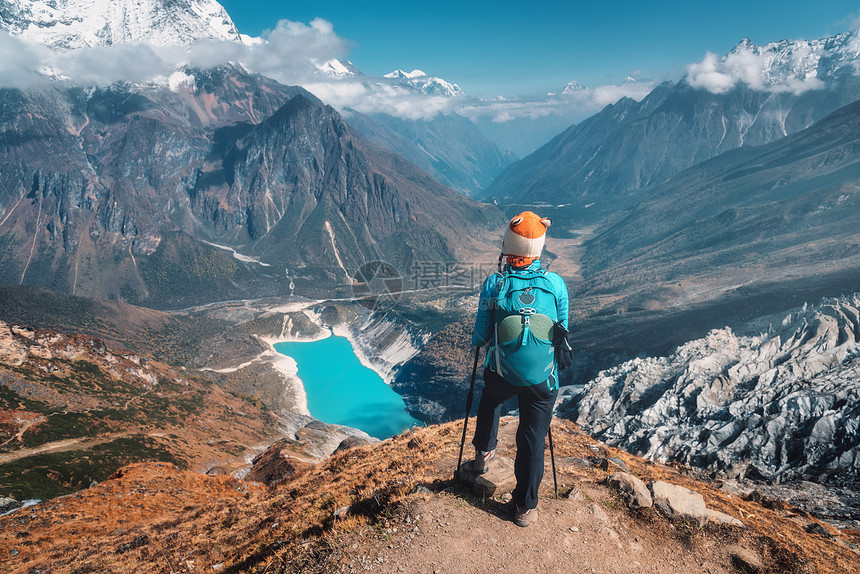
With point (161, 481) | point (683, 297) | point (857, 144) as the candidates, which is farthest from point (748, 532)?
point (857, 144)

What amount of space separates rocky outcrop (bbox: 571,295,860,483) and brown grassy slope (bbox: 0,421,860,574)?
16.5m

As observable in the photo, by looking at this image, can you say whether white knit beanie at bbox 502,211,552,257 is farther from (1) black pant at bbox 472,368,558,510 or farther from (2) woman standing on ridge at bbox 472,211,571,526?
(1) black pant at bbox 472,368,558,510

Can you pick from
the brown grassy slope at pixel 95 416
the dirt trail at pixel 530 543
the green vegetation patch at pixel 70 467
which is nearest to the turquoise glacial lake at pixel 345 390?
the brown grassy slope at pixel 95 416

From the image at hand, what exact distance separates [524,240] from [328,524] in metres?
6.03

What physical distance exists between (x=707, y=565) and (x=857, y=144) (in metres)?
253

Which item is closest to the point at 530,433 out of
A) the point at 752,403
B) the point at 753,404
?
the point at 753,404

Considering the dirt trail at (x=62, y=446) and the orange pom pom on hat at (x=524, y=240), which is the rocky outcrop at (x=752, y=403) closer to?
the orange pom pom on hat at (x=524, y=240)

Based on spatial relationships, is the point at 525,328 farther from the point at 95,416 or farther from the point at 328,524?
the point at 95,416

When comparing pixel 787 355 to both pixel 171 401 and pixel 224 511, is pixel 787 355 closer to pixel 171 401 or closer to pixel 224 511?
pixel 224 511

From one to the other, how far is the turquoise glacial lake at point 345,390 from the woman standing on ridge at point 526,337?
275ft

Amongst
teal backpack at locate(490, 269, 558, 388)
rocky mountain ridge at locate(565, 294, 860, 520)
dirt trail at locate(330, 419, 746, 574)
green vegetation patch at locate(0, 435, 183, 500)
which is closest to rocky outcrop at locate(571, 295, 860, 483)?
rocky mountain ridge at locate(565, 294, 860, 520)

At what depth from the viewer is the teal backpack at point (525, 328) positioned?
6.44 metres

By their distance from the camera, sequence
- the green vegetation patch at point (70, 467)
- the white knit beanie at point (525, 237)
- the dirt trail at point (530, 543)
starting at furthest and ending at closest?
1. the green vegetation patch at point (70, 467)
2. the white knit beanie at point (525, 237)
3. the dirt trail at point (530, 543)

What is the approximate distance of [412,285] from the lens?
18862cm
